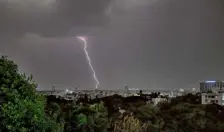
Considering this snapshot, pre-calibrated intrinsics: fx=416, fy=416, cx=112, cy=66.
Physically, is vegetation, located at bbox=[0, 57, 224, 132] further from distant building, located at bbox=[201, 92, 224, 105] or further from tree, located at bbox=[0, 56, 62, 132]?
distant building, located at bbox=[201, 92, 224, 105]

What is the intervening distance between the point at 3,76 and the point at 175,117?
48.2 ft

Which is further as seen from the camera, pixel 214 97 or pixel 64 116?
pixel 214 97

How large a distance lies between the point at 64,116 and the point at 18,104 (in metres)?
4.37

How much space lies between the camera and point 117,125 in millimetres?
12148

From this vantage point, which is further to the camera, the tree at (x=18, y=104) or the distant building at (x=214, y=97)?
the distant building at (x=214, y=97)

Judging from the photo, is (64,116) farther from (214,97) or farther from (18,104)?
(214,97)

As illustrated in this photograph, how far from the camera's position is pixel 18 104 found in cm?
402

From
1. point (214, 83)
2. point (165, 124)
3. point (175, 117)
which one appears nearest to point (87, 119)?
point (165, 124)

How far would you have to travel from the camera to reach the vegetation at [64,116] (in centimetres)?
402

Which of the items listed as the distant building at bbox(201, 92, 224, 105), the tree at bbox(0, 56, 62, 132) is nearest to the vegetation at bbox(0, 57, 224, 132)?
the tree at bbox(0, 56, 62, 132)

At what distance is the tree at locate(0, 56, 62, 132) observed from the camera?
13.0 feet

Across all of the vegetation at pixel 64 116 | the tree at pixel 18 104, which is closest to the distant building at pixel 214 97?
the vegetation at pixel 64 116

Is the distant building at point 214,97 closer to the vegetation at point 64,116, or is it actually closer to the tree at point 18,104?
the vegetation at point 64,116

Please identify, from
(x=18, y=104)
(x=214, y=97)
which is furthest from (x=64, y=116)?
(x=214, y=97)
